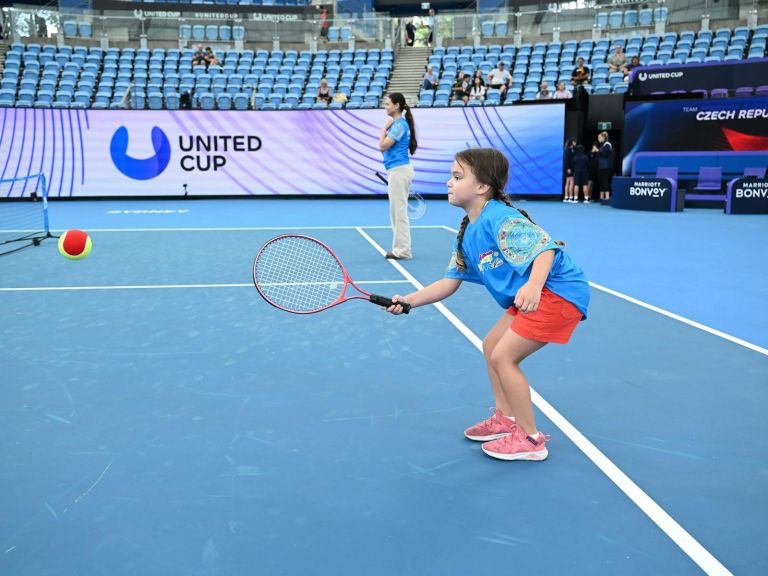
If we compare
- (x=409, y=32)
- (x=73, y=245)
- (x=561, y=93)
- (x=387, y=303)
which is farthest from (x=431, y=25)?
(x=387, y=303)

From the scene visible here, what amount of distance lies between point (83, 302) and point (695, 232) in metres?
9.58

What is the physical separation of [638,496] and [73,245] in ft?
22.3

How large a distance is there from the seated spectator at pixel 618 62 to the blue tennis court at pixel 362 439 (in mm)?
15268

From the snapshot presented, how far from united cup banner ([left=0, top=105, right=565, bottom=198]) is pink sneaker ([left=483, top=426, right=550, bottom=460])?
50.5 ft

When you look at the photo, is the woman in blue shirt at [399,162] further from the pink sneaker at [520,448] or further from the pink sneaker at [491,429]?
the pink sneaker at [520,448]

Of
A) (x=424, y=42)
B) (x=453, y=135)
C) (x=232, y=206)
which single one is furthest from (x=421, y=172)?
(x=424, y=42)

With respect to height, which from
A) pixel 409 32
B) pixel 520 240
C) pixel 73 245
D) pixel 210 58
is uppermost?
pixel 409 32

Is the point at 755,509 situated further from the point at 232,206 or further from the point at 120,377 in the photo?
the point at 232,206

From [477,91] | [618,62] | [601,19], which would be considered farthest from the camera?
[601,19]

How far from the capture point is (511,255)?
9.13 ft

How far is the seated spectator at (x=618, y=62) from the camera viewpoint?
20.3 meters

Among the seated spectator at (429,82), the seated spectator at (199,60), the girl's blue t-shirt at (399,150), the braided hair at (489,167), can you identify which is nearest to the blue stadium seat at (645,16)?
the seated spectator at (429,82)

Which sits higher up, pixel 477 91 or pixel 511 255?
pixel 477 91

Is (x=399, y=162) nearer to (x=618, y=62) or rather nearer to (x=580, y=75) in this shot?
(x=580, y=75)
